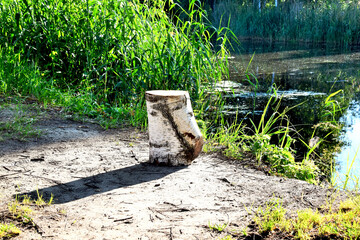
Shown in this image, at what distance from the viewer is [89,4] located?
521cm

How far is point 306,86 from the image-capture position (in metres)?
7.55

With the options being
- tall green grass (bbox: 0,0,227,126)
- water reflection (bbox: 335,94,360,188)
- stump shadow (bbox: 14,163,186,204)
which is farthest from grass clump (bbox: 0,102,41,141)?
water reflection (bbox: 335,94,360,188)

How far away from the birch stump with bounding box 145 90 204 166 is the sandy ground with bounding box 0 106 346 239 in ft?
0.33

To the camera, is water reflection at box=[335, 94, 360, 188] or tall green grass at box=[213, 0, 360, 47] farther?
tall green grass at box=[213, 0, 360, 47]

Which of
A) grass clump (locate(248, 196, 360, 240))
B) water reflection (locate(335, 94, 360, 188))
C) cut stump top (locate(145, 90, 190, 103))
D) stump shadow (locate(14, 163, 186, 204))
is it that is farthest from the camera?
water reflection (locate(335, 94, 360, 188))

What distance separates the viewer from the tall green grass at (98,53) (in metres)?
4.78

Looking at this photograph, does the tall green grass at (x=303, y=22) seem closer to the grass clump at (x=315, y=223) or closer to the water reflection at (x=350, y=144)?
the water reflection at (x=350, y=144)

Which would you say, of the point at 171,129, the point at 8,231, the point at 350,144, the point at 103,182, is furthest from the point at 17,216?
the point at 350,144

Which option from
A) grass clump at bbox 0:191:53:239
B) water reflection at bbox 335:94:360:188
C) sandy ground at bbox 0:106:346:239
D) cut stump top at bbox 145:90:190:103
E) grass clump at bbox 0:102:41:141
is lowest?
water reflection at bbox 335:94:360:188

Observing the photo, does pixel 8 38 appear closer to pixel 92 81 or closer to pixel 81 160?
pixel 92 81

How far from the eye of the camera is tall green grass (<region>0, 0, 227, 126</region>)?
15.7 feet

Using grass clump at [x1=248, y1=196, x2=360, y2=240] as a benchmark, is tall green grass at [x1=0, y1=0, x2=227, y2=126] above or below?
above

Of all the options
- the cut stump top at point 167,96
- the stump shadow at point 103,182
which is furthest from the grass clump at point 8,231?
the cut stump top at point 167,96

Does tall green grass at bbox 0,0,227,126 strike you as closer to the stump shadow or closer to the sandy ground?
the sandy ground
